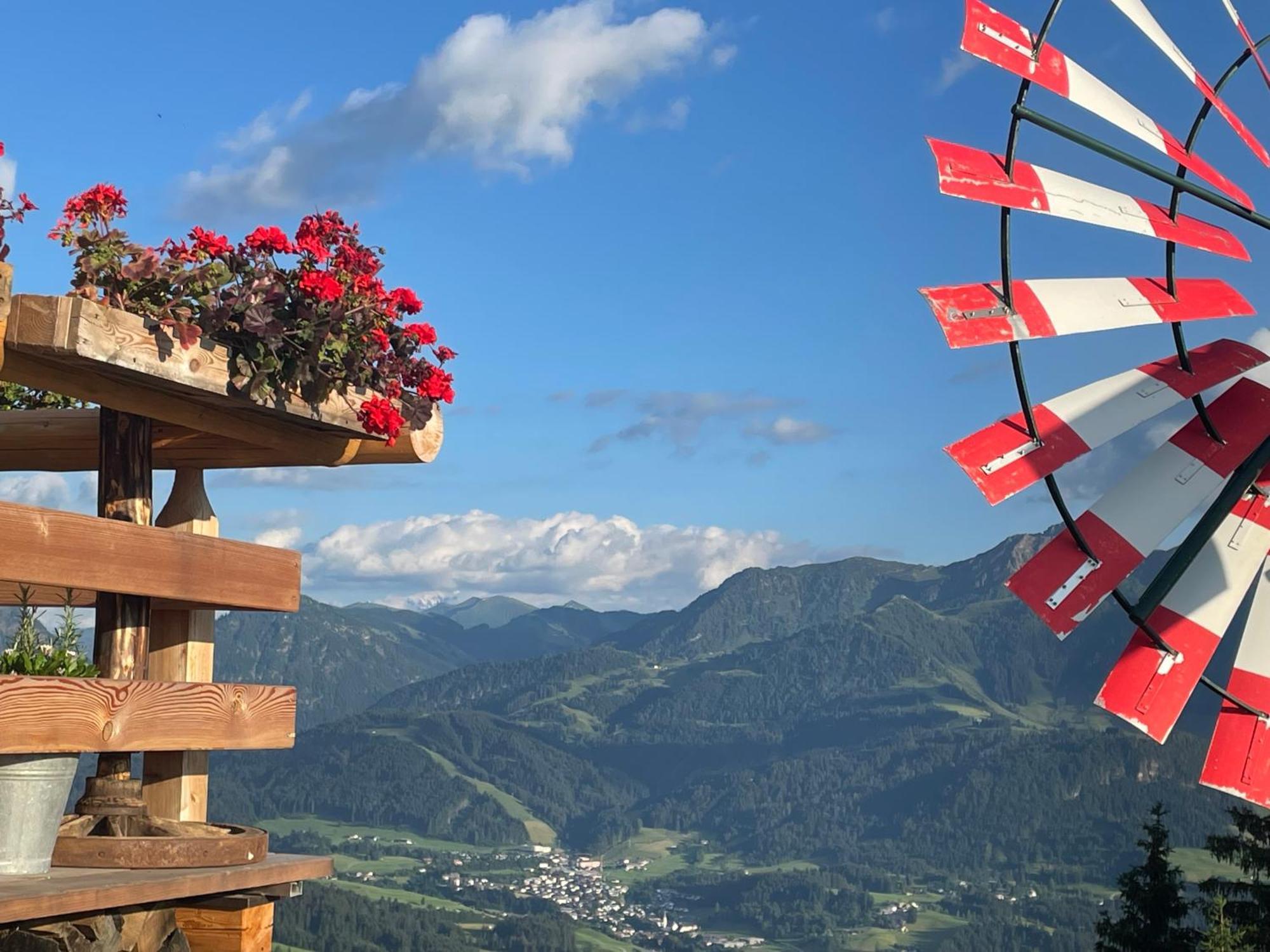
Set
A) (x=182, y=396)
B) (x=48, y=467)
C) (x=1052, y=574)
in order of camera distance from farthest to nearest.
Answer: (x=48, y=467) < (x=1052, y=574) < (x=182, y=396)

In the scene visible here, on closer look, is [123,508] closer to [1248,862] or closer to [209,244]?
[209,244]

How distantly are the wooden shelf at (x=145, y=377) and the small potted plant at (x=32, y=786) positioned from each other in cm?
102

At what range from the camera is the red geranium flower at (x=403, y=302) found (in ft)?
21.1

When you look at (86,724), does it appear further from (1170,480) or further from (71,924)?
(1170,480)

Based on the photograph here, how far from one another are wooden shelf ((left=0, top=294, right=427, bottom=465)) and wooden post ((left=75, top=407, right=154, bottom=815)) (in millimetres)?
384

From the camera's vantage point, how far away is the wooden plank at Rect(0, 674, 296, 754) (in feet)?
16.5

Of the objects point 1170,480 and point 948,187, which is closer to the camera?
point 948,187

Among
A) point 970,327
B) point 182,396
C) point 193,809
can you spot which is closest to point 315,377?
point 182,396

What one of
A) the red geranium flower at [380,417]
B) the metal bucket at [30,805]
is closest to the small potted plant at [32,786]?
the metal bucket at [30,805]

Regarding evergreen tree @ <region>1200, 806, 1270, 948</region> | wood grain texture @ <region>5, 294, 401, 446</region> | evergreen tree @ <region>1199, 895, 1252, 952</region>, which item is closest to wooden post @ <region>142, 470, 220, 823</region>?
wood grain texture @ <region>5, 294, 401, 446</region>

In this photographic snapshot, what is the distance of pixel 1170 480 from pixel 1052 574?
92cm

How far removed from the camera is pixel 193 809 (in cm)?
680

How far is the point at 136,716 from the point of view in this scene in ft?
18.3

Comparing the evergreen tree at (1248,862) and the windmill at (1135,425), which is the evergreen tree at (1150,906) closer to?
the evergreen tree at (1248,862)
